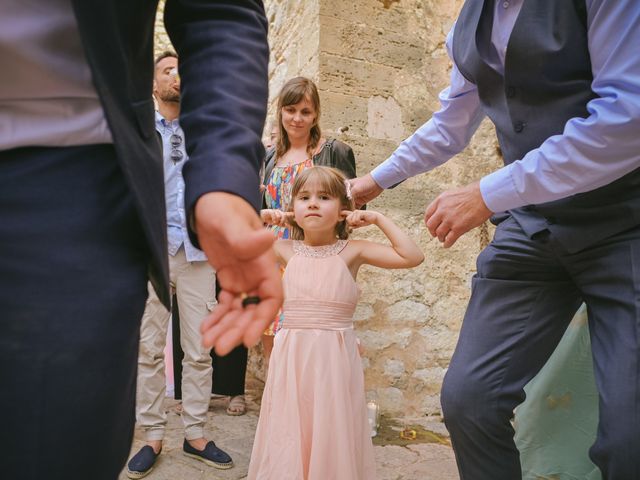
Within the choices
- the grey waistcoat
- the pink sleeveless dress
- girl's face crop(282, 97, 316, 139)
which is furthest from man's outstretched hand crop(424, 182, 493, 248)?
girl's face crop(282, 97, 316, 139)

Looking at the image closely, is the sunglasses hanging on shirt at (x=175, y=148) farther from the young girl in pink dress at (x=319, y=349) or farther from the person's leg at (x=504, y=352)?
the person's leg at (x=504, y=352)

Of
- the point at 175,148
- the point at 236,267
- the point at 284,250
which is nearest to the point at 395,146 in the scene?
the point at 284,250

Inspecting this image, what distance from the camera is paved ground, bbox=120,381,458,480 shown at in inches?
112

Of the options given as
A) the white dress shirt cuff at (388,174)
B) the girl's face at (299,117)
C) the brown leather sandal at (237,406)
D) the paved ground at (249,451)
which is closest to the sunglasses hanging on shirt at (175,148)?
the girl's face at (299,117)

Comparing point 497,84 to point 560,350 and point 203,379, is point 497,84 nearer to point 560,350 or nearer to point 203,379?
point 560,350

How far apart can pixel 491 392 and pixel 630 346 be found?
0.39 m

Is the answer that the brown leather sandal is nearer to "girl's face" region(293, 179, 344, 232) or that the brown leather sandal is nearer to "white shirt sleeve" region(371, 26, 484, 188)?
"girl's face" region(293, 179, 344, 232)

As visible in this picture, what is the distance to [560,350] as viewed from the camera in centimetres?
208

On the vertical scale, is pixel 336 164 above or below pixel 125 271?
above

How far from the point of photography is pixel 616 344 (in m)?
1.34

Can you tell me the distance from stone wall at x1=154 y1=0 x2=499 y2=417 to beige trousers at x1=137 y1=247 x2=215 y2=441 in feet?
3.71

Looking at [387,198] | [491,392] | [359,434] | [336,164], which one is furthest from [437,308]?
[491,392]

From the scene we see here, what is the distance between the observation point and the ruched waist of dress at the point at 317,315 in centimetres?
273

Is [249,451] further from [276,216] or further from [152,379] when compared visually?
[276,216]
